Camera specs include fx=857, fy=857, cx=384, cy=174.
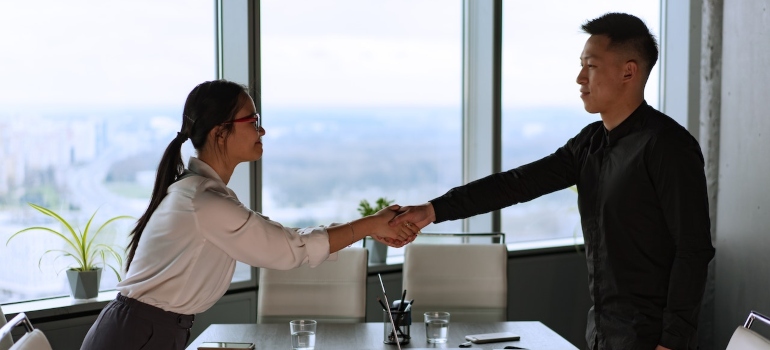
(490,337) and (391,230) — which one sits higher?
(391,230)

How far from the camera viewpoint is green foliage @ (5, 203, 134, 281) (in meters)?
3.73

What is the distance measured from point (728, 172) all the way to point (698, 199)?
2.50 meters

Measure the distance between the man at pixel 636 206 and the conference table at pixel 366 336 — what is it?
1.02ft

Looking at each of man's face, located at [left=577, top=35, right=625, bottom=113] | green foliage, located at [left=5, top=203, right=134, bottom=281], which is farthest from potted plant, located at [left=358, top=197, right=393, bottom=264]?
man's face, located at [left=577, top=35, right=625, bottom=113]

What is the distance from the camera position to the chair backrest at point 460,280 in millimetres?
3605

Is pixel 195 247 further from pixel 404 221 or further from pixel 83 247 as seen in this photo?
pixel 83 247

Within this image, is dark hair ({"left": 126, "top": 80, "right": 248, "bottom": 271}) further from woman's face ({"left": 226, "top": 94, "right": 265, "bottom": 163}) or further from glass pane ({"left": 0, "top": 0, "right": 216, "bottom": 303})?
glass pane ({"left": 0, "top": 0, "right": 216, "bottom": 303})

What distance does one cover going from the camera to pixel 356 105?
478cm

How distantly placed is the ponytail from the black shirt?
47.1 inches

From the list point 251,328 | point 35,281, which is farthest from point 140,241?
point 35,281

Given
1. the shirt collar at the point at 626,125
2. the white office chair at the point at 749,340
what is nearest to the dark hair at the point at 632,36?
the shirt collar at the point at 626,125

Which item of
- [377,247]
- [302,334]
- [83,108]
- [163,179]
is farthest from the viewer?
[377,247]

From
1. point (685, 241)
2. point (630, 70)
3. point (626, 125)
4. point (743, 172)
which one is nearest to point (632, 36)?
point (630, 70)

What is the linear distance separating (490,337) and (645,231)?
716 millimetres
